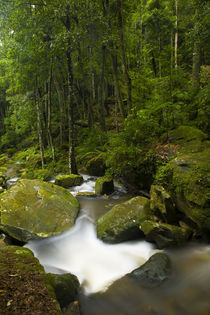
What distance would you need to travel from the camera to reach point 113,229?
16.6 ft

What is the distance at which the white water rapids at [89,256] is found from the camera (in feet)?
13.4

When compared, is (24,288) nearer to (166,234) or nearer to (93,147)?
(166,234)

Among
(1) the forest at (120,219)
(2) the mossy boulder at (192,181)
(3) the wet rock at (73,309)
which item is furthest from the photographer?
(2) the mossy boulder at (192,181)

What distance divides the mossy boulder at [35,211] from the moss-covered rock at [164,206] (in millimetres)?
2651

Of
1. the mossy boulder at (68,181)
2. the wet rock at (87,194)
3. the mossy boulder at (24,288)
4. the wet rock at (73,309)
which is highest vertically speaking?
the mossy boulder at (24,288)

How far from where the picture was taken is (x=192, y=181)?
4750mm

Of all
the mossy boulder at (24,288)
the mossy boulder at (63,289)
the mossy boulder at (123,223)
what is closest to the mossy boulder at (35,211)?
the mossy boulder at (123,223)

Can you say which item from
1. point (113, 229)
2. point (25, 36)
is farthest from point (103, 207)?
point (25, 36)

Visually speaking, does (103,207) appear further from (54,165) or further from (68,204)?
(54,165)

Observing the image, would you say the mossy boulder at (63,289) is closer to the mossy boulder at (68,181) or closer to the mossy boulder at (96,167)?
the mossy boulder at (68,181)

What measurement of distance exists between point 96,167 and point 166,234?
671cm

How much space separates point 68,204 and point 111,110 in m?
17.0

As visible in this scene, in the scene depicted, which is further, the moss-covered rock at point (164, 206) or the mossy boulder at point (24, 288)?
the moss-covered rock at point (164, 206)

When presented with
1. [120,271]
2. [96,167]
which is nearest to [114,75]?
[96,167]
